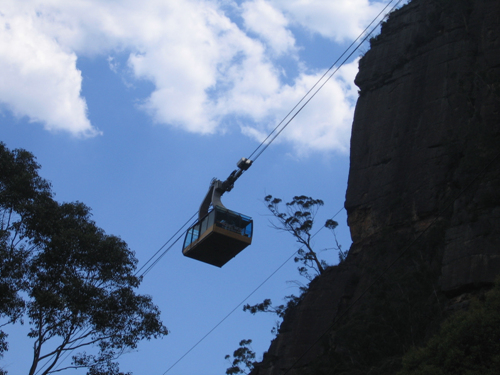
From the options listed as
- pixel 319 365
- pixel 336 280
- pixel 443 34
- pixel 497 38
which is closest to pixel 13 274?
pixel 319 365

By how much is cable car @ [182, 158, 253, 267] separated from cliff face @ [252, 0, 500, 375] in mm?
5073

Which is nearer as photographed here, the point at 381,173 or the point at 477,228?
the point at 477,228

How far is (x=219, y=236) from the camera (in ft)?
72.7

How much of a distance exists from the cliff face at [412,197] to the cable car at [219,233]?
16.6 ft

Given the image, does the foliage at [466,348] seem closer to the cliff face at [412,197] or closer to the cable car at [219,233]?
the cliff face at [412,197]

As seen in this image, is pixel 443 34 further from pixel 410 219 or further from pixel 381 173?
pixel 410 219

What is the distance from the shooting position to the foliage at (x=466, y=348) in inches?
492

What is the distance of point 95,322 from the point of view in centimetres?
1903

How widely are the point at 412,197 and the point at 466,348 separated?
15.0 meters

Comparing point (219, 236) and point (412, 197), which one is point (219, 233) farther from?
point (412, 197)

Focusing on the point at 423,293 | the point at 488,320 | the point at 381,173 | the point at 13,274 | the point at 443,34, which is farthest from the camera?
the point at 443,34

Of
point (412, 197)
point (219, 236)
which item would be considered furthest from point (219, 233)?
point (412, 197)

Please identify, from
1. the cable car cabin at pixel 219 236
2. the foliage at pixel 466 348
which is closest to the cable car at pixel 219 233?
the cable car cabin at pixel 219 236

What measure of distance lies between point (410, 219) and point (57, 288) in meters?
16.2
